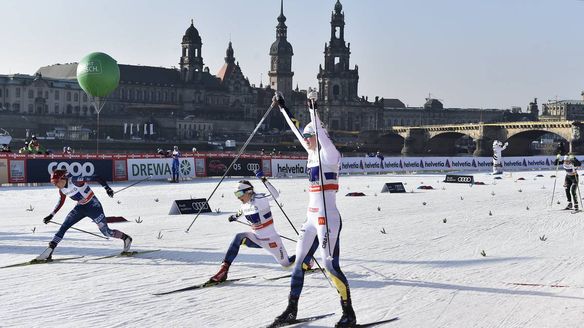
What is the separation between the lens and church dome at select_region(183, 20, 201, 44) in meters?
169

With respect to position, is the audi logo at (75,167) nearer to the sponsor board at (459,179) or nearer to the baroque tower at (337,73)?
the sponsor board at (459,179)

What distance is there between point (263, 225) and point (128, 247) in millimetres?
3853

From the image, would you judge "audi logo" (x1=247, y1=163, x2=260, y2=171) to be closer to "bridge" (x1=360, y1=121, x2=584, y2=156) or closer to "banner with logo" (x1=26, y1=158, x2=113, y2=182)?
"banner with logo" (x1=26, y1=158, x2=113, y2=182)

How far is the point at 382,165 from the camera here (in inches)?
2216

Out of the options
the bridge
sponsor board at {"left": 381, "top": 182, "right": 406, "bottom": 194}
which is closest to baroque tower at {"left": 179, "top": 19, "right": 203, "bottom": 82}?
the bridge

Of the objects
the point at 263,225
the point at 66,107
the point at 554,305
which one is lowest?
the point at 554,305

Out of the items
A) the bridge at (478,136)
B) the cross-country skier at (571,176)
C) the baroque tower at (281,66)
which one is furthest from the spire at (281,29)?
the cross-country skier at (571,176)

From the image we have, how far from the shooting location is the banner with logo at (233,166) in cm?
4522

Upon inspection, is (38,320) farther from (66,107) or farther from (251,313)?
(66,107)

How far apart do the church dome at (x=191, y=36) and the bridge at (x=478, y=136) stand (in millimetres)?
44357

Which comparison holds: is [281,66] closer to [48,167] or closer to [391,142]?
[391,142]

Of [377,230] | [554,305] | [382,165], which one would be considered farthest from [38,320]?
[382,165]

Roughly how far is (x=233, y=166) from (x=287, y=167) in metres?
4.79

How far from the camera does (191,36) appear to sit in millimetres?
169125
